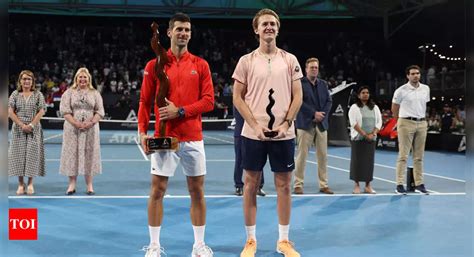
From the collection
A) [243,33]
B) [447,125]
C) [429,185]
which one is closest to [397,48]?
[243,33]

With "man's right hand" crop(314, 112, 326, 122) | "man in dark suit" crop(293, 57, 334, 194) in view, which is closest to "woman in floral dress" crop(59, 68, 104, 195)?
"man in dark suit" crop(293, 57, 334, 194)

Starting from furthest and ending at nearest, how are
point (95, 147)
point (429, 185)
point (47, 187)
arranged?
point (429, 185) < point (47, 187) < point (95, 147)

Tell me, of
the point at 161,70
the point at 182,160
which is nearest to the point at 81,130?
the point at 182,160

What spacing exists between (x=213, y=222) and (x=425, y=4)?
2137 centimetres

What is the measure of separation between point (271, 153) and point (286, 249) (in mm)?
787

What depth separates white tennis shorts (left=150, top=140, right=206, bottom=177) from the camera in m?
3.80

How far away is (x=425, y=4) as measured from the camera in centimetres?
2331

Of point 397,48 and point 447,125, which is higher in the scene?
point 397,48

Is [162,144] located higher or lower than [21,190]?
higher

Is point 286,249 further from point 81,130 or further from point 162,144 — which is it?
point 81,130

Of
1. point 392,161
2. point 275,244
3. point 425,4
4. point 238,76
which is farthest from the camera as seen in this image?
point 425,4

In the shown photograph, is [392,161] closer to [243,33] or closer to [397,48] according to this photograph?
[397,48]

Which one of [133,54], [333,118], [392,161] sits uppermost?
[133,54]

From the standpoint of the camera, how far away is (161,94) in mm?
3689
